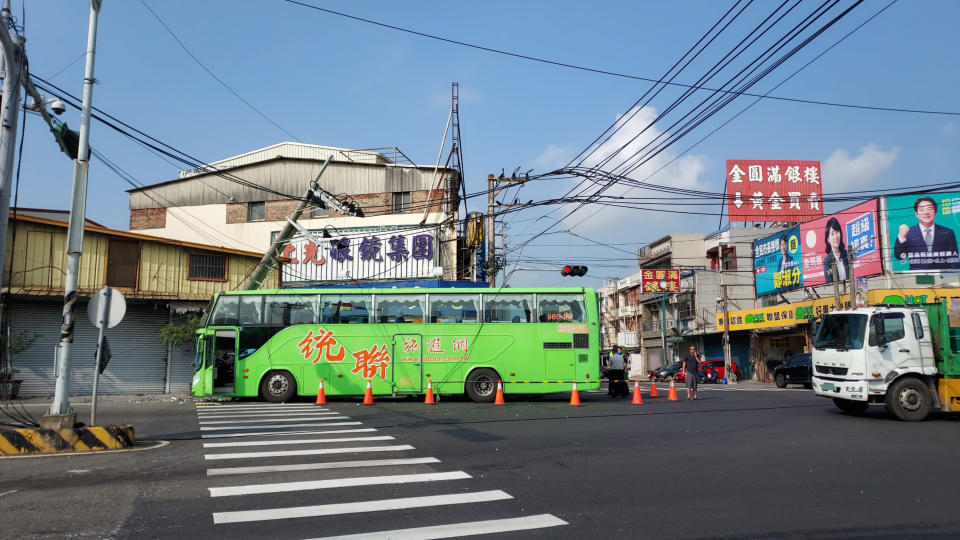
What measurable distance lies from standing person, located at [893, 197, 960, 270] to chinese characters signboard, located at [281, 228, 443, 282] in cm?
2316

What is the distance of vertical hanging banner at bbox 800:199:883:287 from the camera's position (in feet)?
107

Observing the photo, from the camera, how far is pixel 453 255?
3562 centimetres

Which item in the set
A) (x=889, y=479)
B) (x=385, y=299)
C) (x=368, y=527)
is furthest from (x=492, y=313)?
(x=368, y=527)

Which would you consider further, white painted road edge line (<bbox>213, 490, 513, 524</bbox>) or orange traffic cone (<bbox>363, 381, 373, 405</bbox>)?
orange traffic cone (<bbox>363, 381, 373, 405</bbox>)

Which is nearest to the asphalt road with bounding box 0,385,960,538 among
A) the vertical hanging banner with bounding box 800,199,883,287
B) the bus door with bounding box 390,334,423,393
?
the bus door with bounding box 390,334,423,393

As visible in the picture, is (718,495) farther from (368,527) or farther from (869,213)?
(869,213)

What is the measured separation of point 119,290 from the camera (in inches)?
909

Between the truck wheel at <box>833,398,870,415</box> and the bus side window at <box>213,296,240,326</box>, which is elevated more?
the bus side window at <box>213,296,240,326</box>

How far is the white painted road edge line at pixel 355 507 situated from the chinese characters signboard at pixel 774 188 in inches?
1518

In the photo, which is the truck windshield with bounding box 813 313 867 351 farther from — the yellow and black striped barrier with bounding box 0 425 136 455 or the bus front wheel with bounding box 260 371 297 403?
the bus front wheel with bounding box 260 371 297 403

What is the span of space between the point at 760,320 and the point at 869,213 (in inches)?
348

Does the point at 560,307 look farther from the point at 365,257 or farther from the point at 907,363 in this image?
the point at 365,257

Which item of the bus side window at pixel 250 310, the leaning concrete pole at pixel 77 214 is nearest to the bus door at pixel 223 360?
the bus side window at pixel 250 310

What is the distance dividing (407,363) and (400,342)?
0.67 m
